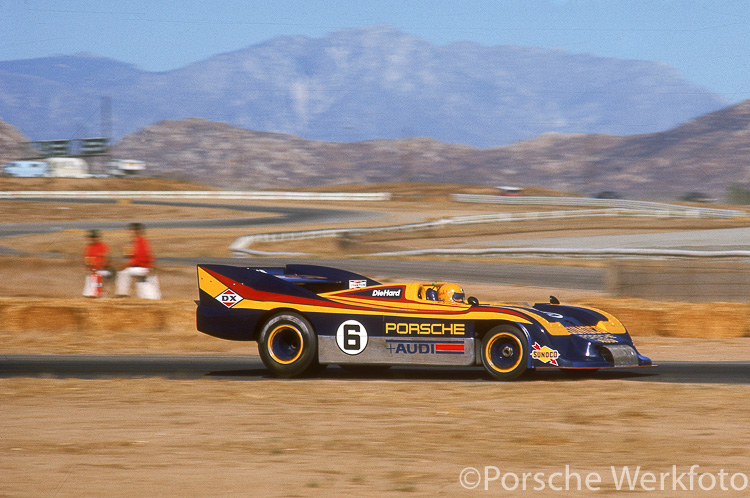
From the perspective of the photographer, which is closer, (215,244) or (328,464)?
(328,464)

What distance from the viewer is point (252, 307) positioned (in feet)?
32.2

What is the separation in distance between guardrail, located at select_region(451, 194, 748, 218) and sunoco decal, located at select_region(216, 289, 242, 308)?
41866 millimetres

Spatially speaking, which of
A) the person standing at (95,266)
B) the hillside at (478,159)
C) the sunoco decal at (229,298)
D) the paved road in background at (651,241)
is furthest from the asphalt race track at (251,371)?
the hillside at (478,159)

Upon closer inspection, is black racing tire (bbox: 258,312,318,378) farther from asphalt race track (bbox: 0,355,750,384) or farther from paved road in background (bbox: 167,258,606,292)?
paved road in background (bbox: 167,258,606,292)

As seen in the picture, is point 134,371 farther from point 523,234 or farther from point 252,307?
point 523,234

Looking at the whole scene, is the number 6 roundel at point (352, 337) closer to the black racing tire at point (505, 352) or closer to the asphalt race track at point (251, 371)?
the asphalt race track at point (251, 371)

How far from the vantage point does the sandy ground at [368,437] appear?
510 cm

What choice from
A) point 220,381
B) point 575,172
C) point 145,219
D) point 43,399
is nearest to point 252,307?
point 220,381

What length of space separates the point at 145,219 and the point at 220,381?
38846 mm

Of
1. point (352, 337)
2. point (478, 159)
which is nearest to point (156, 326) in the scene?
point (352, 337)

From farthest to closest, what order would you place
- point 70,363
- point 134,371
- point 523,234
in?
point 523,234, point 70,363, point 134,371

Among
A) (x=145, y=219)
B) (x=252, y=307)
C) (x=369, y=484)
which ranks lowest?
(x=369, y=484)

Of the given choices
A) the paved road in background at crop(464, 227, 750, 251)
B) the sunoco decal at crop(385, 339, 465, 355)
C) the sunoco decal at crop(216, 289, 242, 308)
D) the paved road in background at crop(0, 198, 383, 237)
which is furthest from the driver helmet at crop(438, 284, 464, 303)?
the paved road in background at crop(0, 198, 383, 237)

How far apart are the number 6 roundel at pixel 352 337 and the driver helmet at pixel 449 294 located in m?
A: 0.90
